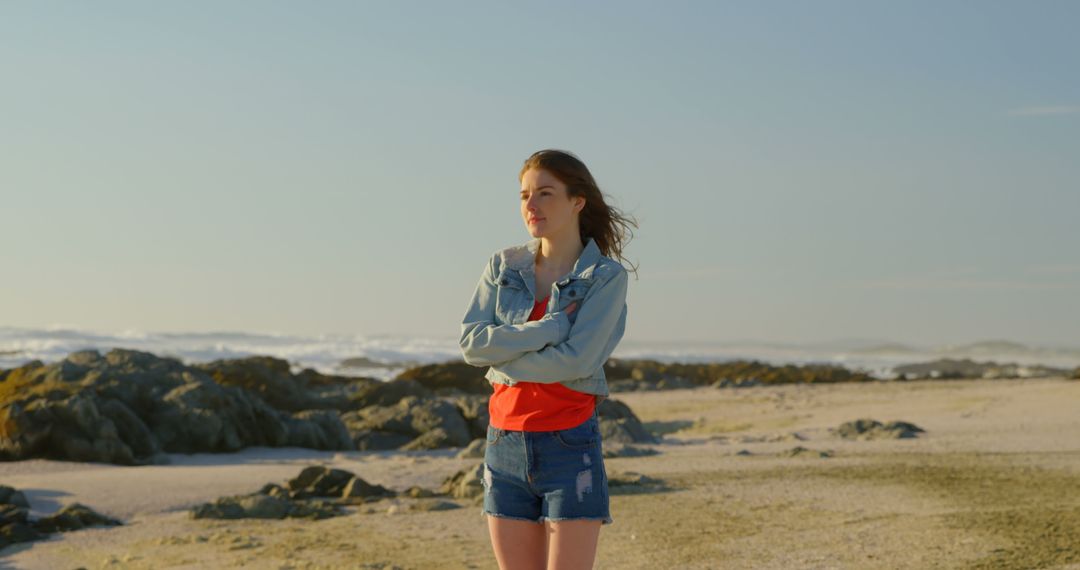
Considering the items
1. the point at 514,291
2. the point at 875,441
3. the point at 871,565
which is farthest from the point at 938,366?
the point at 514,291

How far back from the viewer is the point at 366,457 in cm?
1200

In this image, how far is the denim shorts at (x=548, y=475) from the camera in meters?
3.46

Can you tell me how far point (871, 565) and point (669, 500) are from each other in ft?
7.43

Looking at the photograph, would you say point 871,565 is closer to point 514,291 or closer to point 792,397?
point 514,291

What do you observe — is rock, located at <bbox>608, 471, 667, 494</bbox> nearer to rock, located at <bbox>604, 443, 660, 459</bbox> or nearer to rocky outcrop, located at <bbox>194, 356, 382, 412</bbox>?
rock, located at <bbox>604, 443, 660, 459</bbox>

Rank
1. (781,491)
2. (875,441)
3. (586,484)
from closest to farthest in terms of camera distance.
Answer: (586,484)
(781,491)
(875,441)

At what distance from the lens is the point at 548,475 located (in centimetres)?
346

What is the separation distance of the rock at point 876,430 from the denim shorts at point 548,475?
34.4 ft

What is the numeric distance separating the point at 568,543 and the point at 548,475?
204 mm

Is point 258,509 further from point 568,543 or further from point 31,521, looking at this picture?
point 568,543

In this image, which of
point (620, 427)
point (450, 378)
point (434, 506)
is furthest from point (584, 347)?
point (450, 378)

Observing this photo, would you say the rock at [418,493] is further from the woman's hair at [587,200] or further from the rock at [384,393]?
the rock at [384,393]

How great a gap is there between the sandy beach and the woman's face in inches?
124

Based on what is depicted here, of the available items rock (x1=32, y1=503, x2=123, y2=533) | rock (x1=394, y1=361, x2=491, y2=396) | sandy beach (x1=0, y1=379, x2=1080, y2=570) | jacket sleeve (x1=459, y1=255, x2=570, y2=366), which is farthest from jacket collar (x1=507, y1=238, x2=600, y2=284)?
rock (x1=394, y1=361, x2=491, y2=396)
